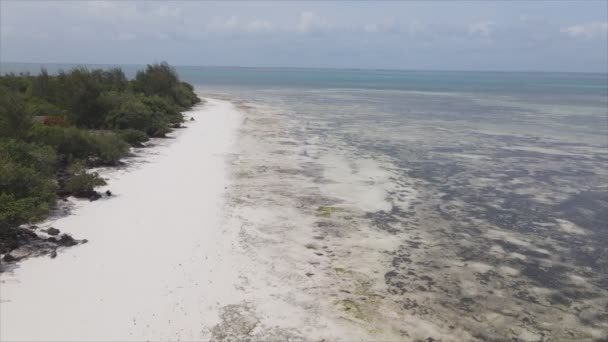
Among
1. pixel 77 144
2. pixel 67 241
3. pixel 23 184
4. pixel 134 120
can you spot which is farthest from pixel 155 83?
pixel 67 241

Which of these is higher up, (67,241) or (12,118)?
(12,118)

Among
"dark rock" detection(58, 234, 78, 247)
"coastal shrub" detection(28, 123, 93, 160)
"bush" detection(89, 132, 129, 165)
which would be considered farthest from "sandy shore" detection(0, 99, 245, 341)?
"coastal shrub" detection(28, 123, 93, 160)

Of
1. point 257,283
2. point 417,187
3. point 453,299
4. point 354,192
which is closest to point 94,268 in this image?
point 257,283

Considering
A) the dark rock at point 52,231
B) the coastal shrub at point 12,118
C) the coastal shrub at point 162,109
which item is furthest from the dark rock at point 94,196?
the coastal shrub at point 162,109

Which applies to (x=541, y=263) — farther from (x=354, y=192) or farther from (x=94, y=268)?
(x=94, y=268)

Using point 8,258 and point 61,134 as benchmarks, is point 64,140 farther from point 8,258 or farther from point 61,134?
point 8,258
